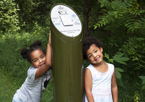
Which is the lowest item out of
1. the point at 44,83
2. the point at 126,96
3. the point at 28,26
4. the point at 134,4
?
the point at 28,26

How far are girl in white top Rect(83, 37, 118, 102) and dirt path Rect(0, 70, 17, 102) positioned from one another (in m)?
2.99

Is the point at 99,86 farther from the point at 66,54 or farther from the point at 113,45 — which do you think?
the point at 113,45

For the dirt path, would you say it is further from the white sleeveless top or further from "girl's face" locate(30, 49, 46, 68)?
the white sleeveless top

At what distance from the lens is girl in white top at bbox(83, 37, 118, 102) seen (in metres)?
2.00

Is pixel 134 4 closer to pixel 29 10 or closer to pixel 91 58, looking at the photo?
pixel 91 58

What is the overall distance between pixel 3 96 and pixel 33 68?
279 cm

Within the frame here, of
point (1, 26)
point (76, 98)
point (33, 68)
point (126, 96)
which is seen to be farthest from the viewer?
point (1, 26)

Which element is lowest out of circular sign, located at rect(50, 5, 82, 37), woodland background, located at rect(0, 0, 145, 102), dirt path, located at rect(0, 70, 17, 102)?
dirt path, located at rect(0, 70, 17, 102)

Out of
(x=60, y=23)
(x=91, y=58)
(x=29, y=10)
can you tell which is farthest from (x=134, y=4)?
(x=29, y=10)

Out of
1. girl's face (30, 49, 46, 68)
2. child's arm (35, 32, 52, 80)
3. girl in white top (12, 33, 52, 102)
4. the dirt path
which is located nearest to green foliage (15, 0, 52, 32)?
the dirt path

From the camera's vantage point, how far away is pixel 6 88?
5152 millimetres

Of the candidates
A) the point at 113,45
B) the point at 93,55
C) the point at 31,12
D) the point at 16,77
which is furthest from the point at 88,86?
the point at 31,12

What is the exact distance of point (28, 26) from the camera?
12.7 meters

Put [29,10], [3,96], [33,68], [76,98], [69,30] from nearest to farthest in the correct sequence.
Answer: [69,30] < [76,98] < [33,68] < [3,96] < [29,10]
